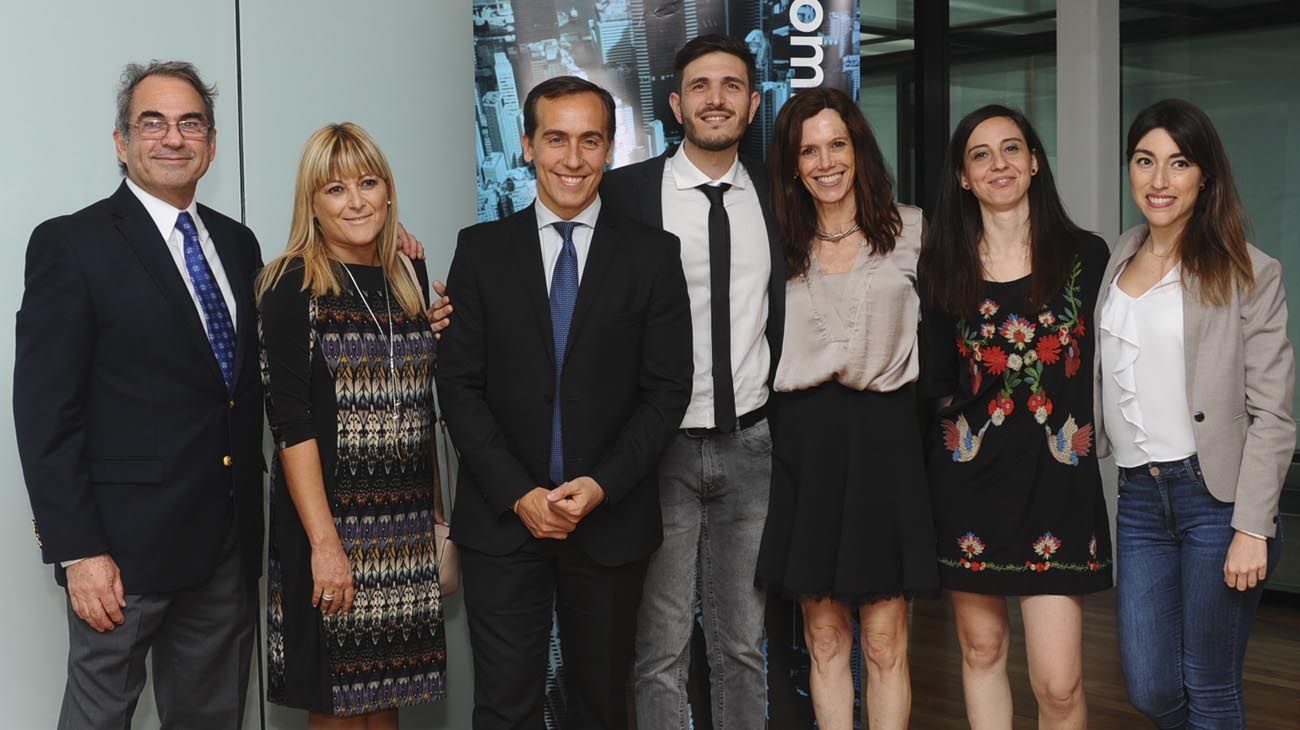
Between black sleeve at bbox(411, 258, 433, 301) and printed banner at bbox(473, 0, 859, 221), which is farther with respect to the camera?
printed banner at bbox(473, 0, 859, 221)

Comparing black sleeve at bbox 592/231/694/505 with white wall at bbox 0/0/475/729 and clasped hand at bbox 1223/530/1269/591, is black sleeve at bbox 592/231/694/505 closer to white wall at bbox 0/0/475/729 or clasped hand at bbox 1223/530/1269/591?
white wall at bbox 0/0/475/729

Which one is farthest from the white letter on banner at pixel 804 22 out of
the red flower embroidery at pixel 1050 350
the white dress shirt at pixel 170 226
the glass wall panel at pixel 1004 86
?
the glass wall panel at pixel 1004 86

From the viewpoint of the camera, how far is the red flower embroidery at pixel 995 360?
3.08 m

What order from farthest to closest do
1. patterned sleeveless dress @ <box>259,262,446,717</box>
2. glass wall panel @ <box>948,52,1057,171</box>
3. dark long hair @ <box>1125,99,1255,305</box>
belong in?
1. glass wall panel @ <box>948,52,1057,171</box>
2. patterned sleeveless dress @ <box>259,262,446,717</box>
3. dark long hair @ <box>1125,99,1255,305</box>

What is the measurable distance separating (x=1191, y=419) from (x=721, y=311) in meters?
1.13

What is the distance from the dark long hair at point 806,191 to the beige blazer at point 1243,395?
78 cm

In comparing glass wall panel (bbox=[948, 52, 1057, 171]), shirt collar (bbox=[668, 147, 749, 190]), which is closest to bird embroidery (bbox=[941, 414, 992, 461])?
shirt collar (bbox=[668, 147, 749, 190])

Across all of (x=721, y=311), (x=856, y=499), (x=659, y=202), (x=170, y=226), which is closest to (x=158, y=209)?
(x=170, y=226)

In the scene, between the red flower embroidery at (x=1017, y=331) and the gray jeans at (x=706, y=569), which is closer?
the red flower embroidery at (x=1017, y=331)

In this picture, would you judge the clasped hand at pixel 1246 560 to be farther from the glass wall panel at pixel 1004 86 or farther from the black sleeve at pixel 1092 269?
the glass wall panel at pixel 1004 86

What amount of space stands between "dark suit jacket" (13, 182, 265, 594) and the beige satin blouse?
134cm

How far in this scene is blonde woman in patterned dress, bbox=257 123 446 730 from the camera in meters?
2.96

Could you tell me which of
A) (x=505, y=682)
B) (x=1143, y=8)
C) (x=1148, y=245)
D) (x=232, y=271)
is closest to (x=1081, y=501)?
(x=1148, y=245)

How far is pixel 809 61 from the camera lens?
12.5 ft
